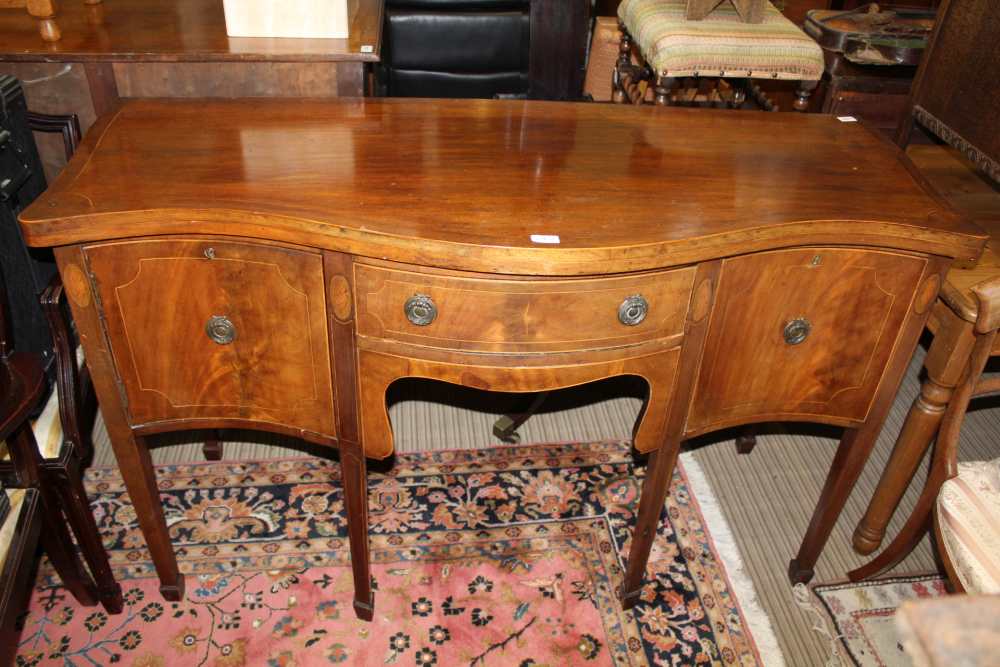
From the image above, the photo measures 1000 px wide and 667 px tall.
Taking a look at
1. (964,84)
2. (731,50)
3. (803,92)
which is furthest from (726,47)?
(964,84)

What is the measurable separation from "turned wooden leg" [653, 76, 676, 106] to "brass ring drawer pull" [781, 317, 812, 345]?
1.15 metres

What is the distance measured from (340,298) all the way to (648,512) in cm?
81

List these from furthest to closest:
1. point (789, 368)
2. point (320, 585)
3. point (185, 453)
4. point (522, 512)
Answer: point (185, 453)
point (522, 512)
point (320, 585)
point (789, 368)

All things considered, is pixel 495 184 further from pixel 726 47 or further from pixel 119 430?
pixel 726 47

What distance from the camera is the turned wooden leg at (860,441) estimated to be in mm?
1501

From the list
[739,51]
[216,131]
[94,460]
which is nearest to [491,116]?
[216,131]

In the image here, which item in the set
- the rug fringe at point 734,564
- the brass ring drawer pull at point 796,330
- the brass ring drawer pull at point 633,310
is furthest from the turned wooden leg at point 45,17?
the rug fringe at point 734,564

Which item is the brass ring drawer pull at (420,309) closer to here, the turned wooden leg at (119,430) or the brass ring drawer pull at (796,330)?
the turned wooden leg at (119,430)

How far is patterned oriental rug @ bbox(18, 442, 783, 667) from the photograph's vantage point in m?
1.79

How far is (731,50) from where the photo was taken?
90.3 inches

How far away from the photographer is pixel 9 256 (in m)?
1.67

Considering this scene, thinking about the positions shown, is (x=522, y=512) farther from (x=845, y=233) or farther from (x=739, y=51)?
(x=739, y=51)

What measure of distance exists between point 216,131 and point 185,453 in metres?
1.05

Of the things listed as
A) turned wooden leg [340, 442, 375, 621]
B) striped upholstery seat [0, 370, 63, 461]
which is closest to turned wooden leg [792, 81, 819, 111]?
turned wooden leg [340, 442, 375, 621]
